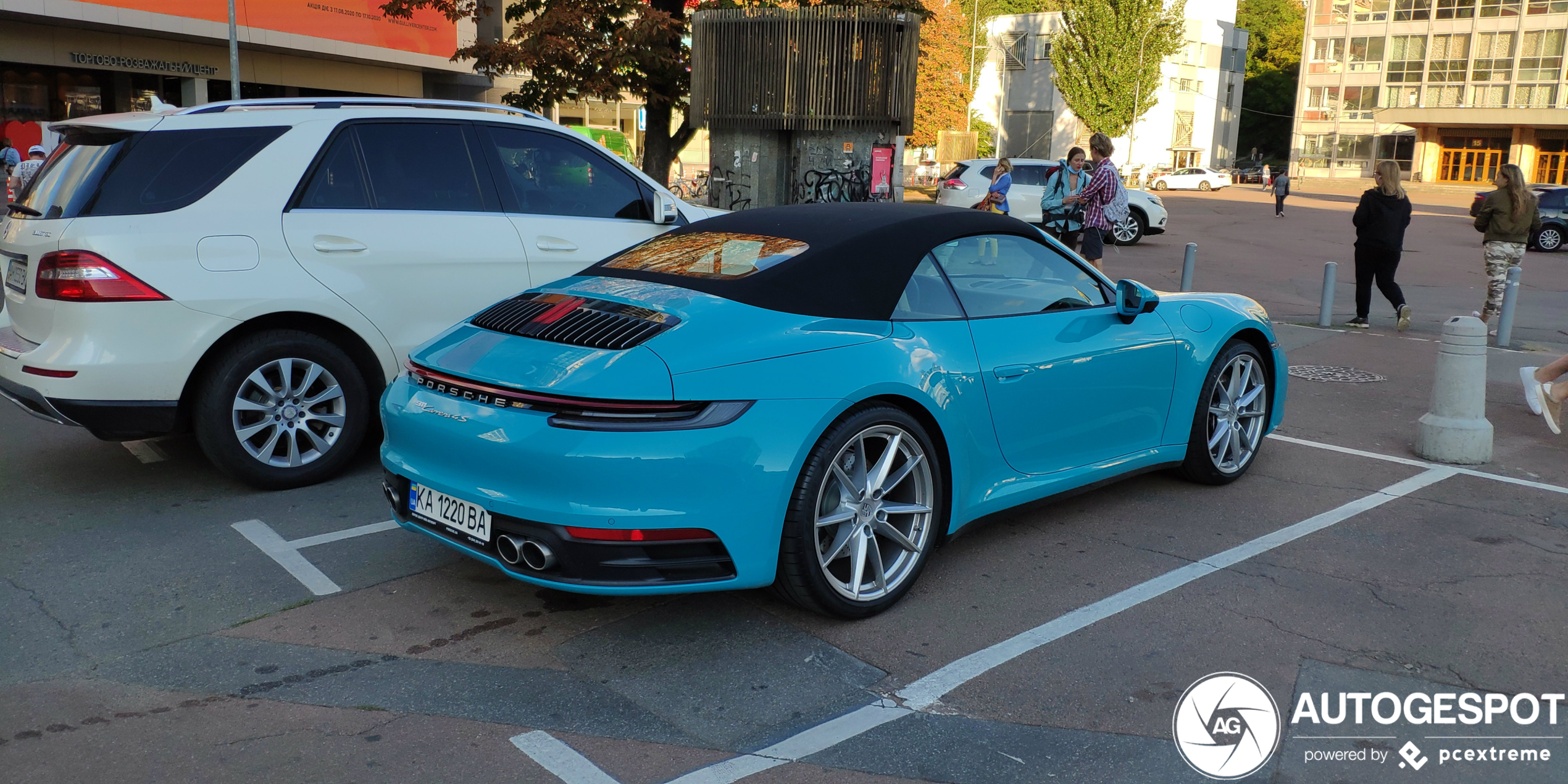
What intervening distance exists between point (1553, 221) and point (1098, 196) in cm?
1917

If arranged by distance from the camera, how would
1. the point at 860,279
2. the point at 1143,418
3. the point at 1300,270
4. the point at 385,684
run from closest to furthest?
the point at 385,684 → the point at 860,279 → the point at 1143,418 → the point at 1300,270

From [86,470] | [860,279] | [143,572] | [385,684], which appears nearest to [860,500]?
[860,279]

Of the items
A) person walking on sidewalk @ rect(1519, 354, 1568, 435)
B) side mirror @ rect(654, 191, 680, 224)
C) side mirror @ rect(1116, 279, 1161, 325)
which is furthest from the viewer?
person walking on sidewalk @ rect(1519, 354, 1568, 435)

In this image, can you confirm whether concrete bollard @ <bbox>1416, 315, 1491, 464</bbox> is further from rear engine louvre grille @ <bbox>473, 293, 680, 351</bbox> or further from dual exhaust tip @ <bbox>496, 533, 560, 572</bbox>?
dual exhaust tip @ <bbox>496, 533, 560, 572</bbox>

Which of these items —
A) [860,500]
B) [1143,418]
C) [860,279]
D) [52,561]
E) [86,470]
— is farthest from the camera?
[86,470]

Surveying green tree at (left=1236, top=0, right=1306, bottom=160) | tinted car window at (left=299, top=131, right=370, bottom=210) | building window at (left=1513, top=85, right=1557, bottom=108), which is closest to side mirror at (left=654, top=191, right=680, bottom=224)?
tinted car window at (left=299, top=131, right=370, bottom=210)

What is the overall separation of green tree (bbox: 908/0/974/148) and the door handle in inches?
1867

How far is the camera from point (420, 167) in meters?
6.07

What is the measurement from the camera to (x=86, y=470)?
5902 mm

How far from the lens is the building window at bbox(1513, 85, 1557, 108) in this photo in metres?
68.3

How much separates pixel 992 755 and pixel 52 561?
12.3ft

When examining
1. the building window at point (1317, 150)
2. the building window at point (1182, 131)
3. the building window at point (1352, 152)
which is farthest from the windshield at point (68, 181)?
the building window at point (1317, 150)

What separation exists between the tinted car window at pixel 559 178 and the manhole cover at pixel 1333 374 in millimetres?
5800

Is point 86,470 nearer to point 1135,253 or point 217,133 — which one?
point 217,133
